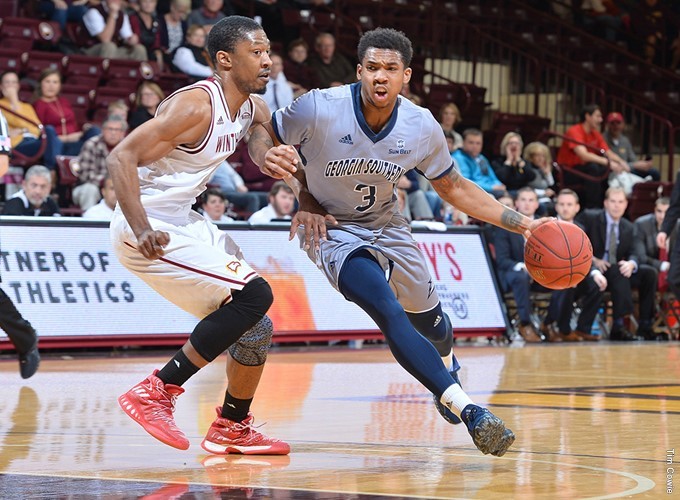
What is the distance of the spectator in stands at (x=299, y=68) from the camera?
16375 mm

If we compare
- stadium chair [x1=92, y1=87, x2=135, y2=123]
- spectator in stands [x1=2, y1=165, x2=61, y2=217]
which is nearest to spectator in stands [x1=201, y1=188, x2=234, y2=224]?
spectator in stands [x1=2, y1=165, x2=61, y2=217]

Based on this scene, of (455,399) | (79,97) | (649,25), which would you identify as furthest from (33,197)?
(649,25)

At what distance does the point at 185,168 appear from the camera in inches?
209

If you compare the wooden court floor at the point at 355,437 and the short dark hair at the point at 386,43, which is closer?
the wooden court floor at the point at 355,437

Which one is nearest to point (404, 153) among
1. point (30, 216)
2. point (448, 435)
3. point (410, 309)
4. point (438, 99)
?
point (410, 309)

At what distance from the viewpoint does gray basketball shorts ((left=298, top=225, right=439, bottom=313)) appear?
5.61 meters

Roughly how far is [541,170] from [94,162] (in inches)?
243

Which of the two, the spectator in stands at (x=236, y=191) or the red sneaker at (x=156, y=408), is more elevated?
the red sneaker at (x=156, y=408)

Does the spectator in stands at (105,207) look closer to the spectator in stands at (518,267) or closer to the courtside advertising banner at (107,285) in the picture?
the courtside advertising banner at (107,285)

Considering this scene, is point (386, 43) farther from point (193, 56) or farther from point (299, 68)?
point (299, 68)

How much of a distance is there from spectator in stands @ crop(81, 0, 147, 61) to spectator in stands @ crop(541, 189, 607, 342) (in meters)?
5.31

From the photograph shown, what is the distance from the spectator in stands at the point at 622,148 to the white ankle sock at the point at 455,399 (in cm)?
1372

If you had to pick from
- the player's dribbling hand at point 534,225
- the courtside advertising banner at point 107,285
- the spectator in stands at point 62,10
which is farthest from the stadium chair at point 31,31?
the player's dribbling hand at point 534,225

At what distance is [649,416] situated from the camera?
6.68 meters
